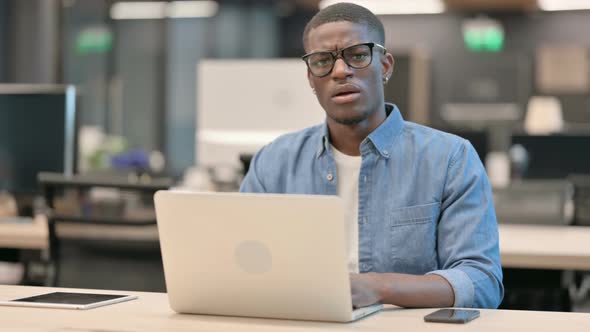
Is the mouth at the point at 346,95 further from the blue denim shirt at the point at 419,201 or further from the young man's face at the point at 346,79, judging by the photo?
the blue denim shirt at the point at 419,201

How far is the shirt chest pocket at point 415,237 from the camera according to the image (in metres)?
2.21

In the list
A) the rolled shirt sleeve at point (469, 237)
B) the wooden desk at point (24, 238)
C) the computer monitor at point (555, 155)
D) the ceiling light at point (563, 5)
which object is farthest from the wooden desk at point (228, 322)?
the ceiling light at point (563, 5)

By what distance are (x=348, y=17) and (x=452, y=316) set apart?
0.75 meters

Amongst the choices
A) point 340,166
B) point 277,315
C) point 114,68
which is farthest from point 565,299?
point 114,68

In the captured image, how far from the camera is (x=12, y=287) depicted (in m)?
2.21

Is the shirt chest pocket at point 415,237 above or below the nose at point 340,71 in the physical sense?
below

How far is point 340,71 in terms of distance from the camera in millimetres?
2139

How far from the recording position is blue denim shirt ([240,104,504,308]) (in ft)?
7.07

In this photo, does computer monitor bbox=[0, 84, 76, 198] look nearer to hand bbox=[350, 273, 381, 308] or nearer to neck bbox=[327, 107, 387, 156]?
neck bbox=[327, 107, 387, 156]

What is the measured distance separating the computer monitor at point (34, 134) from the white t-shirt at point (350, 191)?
1.84 meters

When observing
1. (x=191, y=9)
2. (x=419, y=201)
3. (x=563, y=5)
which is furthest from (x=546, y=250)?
(x=191, y=9)

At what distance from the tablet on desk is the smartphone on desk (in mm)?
635

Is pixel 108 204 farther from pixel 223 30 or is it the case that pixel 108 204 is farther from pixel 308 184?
pixel 223 30

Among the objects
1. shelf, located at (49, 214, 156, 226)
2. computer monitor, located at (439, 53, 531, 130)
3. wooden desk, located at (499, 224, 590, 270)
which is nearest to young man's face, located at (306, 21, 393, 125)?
shelf, located at (49, 214, 156, 226)
